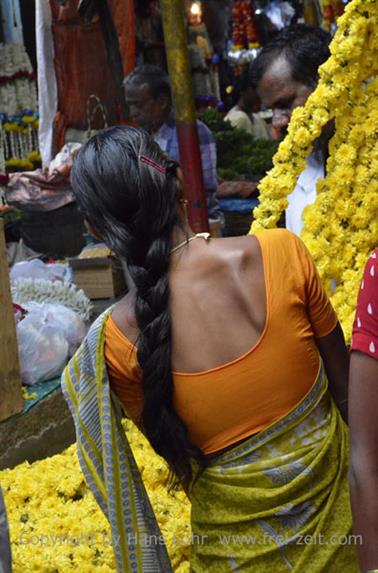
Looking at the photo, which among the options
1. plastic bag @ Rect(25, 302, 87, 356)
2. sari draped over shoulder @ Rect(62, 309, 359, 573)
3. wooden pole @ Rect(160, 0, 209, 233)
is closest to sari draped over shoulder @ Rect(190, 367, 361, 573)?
sari draped over shoulder @ Rect(62, 309, 359, 573)

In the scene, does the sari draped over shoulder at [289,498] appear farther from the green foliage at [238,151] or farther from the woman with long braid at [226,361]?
the green foliage at [238,151]

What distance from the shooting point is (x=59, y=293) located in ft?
18.8

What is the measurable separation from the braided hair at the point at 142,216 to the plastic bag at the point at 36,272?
4094 mm

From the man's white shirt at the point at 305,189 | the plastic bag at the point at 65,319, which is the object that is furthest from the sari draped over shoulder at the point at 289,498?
the plastic bag at the point at 65,319

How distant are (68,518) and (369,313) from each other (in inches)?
86.8

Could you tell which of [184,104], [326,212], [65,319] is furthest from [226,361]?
[184,104]

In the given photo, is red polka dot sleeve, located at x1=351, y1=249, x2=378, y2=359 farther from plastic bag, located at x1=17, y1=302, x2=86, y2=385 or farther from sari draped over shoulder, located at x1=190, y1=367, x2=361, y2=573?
plastic bag, located at x1=17, y1=302, x2=86, y2=385

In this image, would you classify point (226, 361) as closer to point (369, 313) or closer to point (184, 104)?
point (369, 313)

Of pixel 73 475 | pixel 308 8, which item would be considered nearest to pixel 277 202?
pixel 73 475

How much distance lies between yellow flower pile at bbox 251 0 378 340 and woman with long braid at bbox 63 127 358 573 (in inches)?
45.8

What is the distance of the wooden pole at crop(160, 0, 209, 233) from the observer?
4.71 metres

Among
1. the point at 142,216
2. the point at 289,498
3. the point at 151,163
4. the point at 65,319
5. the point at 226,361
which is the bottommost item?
the point at 65,319

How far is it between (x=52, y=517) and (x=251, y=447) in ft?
5.38

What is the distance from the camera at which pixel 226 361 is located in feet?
6.37
